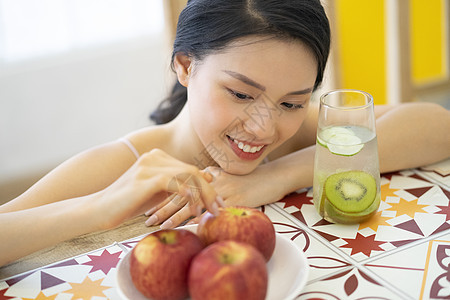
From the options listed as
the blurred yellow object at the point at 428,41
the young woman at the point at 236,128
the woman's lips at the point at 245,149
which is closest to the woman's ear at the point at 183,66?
the young woman at the point at 236,128

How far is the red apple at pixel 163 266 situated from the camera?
710 millimetres

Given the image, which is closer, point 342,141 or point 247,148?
point 342,141

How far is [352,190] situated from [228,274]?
0.41 metres

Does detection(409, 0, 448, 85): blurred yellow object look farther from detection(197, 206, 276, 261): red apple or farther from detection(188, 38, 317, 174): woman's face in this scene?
detection(197, 206, 276, 261): red apple

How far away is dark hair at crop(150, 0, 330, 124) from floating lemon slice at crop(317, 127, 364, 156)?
215 mm

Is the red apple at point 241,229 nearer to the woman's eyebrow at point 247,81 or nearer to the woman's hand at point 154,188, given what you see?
the woman's hand at point 154,188

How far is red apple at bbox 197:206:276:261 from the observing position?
2.53ft

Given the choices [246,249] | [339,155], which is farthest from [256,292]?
[339,155]

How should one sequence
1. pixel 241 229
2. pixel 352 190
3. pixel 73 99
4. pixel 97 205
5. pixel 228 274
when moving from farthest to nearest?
pixel 73 99 → pixel 352 190 → pixel 97 205 → pixel 241 229 → pixel 228 274

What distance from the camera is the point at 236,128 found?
3.78 feet

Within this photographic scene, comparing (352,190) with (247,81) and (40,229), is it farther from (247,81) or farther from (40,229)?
(40,229)

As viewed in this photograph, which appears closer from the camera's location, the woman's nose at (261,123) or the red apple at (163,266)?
the red apple at (163,266)

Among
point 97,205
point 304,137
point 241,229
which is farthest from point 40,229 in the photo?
point 304,137

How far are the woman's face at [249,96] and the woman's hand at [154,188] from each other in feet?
0.96
